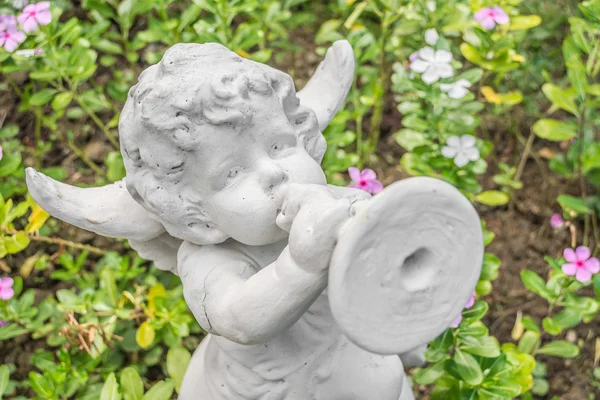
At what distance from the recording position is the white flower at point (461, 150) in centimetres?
181

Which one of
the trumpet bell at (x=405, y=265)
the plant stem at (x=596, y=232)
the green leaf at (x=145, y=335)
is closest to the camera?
the trumpet bell at (x=405, y=265)

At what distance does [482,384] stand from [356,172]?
21.9 inches

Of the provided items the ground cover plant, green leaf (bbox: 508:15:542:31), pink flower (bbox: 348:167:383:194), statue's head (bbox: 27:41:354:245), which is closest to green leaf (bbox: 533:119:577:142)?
the ground cover plant

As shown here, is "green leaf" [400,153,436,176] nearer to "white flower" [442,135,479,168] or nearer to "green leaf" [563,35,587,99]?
"white flower" [442,135,479,168]

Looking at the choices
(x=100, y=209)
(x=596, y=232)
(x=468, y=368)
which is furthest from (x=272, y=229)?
(x=596, y=232)

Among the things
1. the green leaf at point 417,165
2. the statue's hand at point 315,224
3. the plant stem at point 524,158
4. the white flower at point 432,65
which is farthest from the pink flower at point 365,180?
the plant stem at point 524,158

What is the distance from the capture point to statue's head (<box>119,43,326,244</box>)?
103 centimetres

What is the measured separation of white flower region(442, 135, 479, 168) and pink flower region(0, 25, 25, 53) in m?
1.09

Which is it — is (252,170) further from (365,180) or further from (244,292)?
(365,180)

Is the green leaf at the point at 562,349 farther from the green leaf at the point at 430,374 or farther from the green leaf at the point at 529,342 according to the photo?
the green leaf at the point at 430,374

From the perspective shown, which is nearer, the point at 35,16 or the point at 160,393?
the point at 160,393

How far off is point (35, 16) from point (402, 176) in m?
1.33

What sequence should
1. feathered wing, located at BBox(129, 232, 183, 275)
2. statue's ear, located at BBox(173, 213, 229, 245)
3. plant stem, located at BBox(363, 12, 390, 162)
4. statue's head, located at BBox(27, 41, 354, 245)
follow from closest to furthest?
statue's head, located at BBox(27, 41, 354, 245) < statue's ear, located at BBox(173, 213, 229, 245) < feathered wing, located at BBox(129, 232, 183, 275) < plant stem, located at BBox(363, 12, 390, 162)

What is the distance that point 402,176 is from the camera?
2.63m
